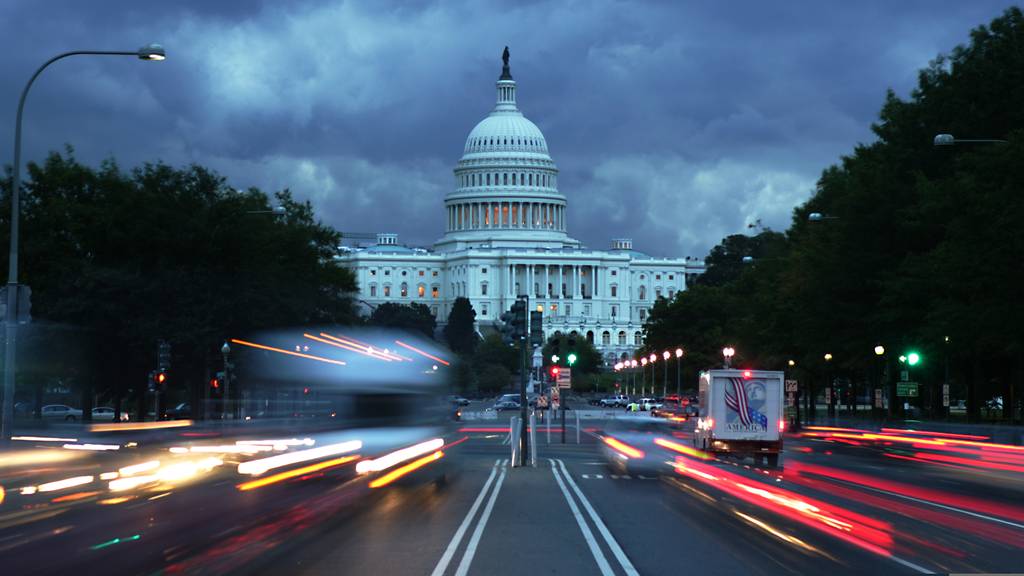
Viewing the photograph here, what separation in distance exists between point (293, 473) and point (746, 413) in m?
15.3

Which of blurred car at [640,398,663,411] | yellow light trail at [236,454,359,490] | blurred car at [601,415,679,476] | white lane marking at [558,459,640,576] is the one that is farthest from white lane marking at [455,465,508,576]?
blurred car at [640,398,663,411]

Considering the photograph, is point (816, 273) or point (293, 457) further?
point (816, 273)

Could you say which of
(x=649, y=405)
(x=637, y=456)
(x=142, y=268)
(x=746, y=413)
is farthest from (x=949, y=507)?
(x=649, y=405)

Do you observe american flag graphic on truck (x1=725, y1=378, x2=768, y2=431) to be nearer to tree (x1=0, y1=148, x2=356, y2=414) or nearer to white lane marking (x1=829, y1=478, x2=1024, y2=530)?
white lane marking (x1=829, y1=478, x2=1024, y2=530)

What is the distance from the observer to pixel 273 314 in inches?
2876

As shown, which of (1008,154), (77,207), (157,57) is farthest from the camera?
(77,207)

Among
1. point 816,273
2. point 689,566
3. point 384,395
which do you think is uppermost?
point 816,273

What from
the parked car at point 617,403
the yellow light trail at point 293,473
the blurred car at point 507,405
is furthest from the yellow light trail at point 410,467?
the parked car at point 617,403

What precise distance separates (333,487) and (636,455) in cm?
1056

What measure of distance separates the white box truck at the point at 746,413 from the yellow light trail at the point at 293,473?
47.6 ft

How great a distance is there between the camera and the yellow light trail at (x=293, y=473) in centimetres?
3275

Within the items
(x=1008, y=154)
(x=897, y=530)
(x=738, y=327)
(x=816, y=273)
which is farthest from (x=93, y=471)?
(x=738, y=327)

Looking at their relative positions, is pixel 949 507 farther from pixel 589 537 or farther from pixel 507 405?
pixel 507 405

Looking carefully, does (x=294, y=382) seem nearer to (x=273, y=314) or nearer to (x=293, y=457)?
(x=293, y=457)
